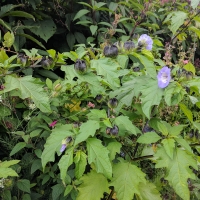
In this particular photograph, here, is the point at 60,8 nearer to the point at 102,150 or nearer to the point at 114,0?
the point at 114,0

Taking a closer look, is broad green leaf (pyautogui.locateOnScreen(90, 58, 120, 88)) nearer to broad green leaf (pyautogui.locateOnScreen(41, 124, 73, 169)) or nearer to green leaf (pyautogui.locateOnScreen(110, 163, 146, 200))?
broad green leaf (pyautogui.locateOnScreen(41, 124, 73, 169))

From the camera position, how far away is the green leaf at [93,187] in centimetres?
125

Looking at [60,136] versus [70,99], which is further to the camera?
[70,99]

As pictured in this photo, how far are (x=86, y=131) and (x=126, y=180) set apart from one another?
302 mm

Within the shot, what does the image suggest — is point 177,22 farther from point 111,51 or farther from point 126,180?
point 126,180

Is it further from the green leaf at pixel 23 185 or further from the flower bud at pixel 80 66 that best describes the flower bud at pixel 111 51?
the green leaf at pixel 23 185

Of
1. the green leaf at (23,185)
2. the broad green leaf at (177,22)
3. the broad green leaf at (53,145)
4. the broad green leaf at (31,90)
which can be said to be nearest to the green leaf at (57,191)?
the green leaf at (23,185)

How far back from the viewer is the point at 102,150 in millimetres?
1049

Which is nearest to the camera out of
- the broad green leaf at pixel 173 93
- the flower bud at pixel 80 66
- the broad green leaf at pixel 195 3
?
the broad green leaf at pixel 173 93

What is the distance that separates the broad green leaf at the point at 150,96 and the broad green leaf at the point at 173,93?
28 mm

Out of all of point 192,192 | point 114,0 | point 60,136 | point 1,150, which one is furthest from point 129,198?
point 114,0

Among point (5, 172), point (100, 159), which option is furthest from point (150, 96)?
point (5, 172)

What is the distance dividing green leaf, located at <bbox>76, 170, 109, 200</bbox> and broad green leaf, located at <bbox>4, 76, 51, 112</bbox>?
0.40m

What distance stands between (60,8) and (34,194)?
1498mm
